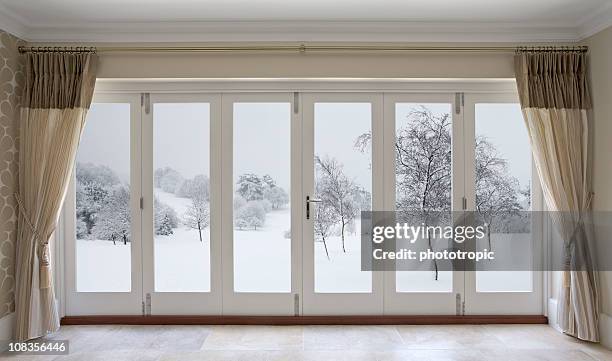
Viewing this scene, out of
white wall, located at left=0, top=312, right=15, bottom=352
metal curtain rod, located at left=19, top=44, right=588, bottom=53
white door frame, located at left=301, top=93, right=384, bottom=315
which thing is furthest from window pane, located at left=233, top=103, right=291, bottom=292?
white wall, located at left=0, top=312, right=15, bottom=352

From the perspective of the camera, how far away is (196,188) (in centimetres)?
387

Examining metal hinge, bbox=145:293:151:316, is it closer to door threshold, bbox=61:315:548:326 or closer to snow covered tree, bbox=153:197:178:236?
door threshold, bbox=61:315:548:326

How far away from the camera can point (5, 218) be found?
3.44 metres

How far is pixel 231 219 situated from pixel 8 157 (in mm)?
1821

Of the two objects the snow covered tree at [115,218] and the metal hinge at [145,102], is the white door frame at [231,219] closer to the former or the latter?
the metal hinge at [145,102]

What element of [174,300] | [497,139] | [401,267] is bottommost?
[174,300]

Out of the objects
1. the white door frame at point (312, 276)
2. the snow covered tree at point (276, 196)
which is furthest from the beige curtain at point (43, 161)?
the white door frame at point (312, 276)

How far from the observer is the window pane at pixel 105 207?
3.85 metres

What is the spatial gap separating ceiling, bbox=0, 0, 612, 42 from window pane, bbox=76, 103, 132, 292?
2.32ft

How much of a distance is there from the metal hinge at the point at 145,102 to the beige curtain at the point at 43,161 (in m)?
0.42

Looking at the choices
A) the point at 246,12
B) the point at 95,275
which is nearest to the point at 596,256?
the point at 246,12

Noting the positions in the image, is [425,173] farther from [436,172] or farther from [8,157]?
[8,157]

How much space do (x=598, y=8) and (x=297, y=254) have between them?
120 inches

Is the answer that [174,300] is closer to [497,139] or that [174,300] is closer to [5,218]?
[5,218]
